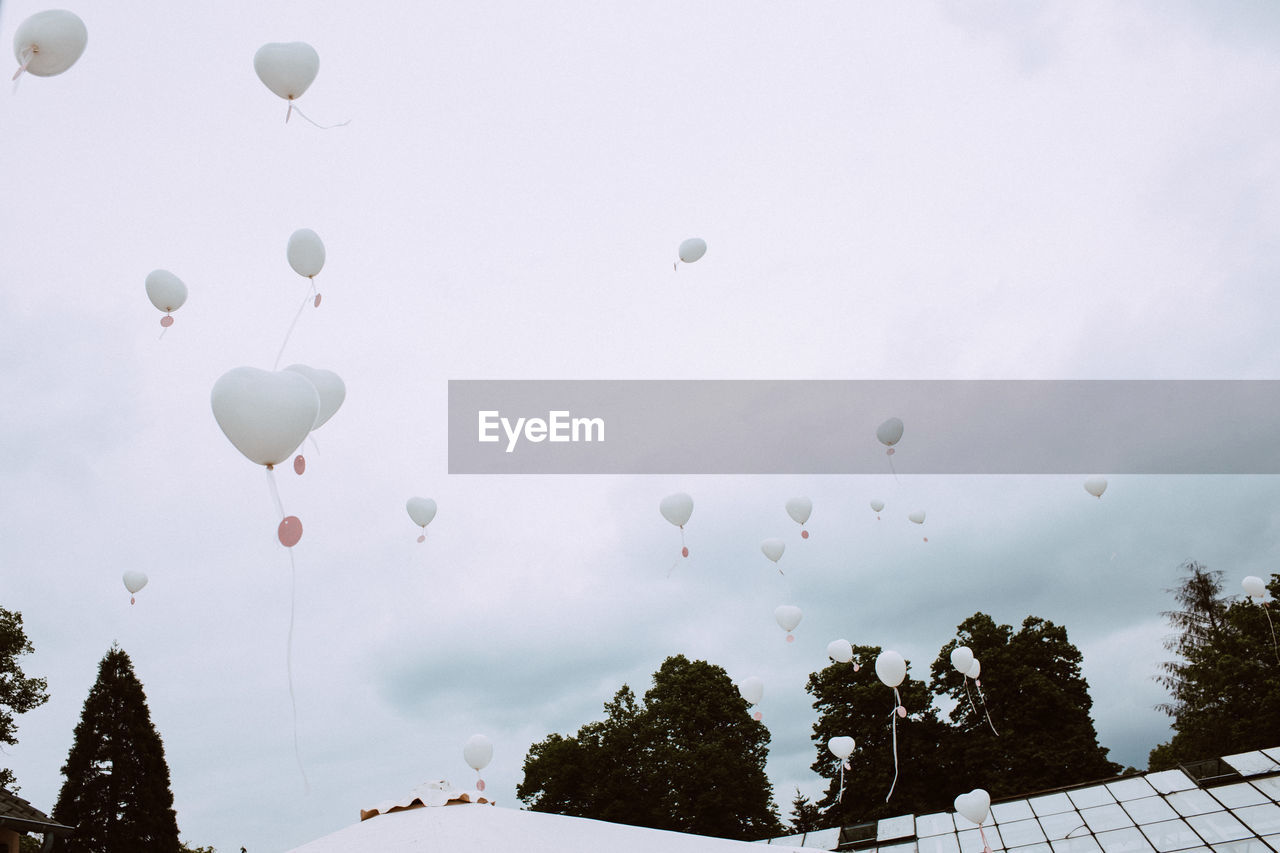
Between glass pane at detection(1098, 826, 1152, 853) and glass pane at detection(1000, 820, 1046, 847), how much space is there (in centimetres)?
92

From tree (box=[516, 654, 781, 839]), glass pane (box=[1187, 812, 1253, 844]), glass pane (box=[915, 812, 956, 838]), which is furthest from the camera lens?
tree (box=[516, 654, 781, 839])

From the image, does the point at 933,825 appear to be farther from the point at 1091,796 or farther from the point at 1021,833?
the point at 1091,796

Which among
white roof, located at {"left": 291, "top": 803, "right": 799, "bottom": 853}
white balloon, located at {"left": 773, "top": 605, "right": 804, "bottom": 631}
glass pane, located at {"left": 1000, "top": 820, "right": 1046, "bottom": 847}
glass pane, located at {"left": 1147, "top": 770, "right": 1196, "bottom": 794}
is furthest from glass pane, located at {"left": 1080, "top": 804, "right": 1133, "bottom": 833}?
white roof, located at {"left": 291, "top": 803, "right": 799, "bottom": 853}

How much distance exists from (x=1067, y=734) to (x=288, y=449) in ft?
78.1

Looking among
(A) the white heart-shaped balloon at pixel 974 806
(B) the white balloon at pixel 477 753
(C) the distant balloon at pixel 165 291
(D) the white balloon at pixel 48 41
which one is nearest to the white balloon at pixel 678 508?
(B) the white balloon at pixel 477 753

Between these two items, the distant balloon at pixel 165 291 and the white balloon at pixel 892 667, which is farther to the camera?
the white balloon at pixel 892 667

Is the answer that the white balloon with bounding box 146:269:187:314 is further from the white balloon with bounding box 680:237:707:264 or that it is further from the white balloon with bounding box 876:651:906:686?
the white balloon with bounding box 876:651:906:686

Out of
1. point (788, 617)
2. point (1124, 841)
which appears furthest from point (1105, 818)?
point (788, 617)

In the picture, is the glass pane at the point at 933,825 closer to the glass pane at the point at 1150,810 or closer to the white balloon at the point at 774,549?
the glass pane at the point at 1150,810

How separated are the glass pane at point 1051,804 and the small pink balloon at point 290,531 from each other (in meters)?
13.2

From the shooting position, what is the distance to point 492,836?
5453 millimetres

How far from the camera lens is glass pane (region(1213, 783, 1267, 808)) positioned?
12.5 meters

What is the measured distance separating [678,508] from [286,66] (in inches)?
262

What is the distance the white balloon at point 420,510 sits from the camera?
35.7ft
